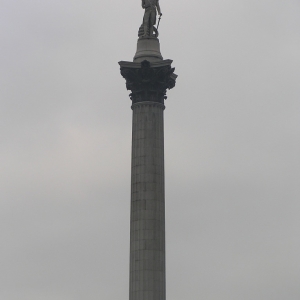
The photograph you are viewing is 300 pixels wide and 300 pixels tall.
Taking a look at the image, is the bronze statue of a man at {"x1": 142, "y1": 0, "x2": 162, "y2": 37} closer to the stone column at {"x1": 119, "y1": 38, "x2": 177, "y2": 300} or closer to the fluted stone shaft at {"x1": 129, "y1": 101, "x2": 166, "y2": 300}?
the stone column at {"x1": 119, "y1": 38, "x2": 177, "y2": 300}

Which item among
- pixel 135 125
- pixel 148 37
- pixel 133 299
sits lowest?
pixel 133 299

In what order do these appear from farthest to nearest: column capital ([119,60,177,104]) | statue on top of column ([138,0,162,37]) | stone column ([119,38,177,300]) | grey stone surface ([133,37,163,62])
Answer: statue on top of column ([138,0,162,37]) < grey stone surface ([133,37,163,62]) < column capital ([119,60,177,104]) < stone column ([119,38,177,300])

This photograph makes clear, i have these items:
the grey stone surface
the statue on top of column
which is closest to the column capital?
the grey stone surface

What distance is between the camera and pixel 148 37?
85562mm

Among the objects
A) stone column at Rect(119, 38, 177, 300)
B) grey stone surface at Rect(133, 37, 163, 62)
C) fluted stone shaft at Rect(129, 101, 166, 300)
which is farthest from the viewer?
grey stone surface at Rect(133, 37, 163, 62)

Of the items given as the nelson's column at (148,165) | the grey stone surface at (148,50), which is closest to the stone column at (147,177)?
the nelson's column at (148,165)

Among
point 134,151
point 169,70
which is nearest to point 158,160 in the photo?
point 134,151

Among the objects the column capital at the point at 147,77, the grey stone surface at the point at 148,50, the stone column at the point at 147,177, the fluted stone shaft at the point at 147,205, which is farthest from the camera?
the grey stone surface at the point at 148,50

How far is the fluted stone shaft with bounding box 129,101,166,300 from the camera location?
78.8 meters

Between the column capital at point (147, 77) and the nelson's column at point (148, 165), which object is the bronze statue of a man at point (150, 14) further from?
the column capital at point (147, 77)

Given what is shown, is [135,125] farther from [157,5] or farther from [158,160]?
[157,5]

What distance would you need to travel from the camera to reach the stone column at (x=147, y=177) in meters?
78.9

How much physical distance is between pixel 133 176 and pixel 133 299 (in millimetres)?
9709

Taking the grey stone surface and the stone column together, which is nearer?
the stone column
